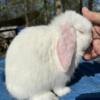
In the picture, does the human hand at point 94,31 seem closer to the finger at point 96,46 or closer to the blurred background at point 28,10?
the finger at point 96,46

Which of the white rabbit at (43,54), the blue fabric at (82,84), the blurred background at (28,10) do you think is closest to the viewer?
the white rabbit at (43,54)

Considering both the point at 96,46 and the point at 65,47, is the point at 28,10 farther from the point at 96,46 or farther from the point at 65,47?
the point at 65,47

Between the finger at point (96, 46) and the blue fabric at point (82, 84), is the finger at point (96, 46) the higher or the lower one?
the higher one

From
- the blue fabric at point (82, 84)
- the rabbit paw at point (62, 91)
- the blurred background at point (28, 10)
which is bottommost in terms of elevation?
the blurred background at point (28, 10)

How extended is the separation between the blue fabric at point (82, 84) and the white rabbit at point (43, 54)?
0.62 ft

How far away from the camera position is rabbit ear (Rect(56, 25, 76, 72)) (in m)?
1.00

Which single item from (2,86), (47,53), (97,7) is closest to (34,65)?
(47,53)

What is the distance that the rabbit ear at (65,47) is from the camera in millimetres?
998

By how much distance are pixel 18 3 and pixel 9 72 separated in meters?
3.68

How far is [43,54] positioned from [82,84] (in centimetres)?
37

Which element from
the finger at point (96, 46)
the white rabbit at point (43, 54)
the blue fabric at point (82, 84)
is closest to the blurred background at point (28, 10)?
the blue fabric at point (82, 84)

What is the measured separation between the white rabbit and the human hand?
0.08 m

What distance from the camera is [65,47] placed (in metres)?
1.00

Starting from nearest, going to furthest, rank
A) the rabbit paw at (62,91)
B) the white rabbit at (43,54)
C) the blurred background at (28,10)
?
the white rabbit at (43,54), the rabbit paw at (62,91), the blurred background at (28,10)
